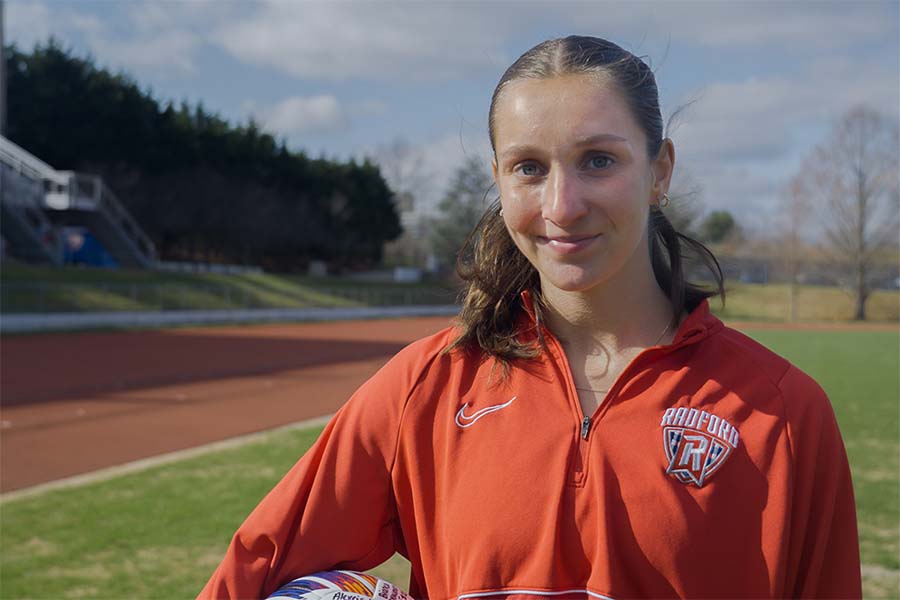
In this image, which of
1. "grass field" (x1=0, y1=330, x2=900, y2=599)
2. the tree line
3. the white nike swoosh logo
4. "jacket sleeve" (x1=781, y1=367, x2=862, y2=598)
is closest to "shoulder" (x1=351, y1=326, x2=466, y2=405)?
the white nike swoosh logo

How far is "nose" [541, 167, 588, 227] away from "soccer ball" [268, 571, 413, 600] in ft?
3.17

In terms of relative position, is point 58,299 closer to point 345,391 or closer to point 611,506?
point 345,391

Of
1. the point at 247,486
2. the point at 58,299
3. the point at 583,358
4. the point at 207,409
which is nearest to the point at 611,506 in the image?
the point at 583,358

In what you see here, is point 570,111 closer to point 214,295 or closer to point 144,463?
point 144,463

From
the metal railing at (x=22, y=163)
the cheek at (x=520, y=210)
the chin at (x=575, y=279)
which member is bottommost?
the chin at (x=575, y=279)

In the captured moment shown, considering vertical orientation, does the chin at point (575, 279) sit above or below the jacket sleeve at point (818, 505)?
above

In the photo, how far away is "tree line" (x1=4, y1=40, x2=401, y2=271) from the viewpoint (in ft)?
138

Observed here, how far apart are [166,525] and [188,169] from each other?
42473 millimetres

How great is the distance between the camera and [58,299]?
26375 millimetres

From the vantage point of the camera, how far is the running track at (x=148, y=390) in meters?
10.5

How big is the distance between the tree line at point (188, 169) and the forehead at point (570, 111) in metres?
44.2

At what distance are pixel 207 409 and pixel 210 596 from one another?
39.6 feet

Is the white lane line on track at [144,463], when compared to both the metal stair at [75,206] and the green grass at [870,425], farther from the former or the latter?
the metal stair at [75,206]

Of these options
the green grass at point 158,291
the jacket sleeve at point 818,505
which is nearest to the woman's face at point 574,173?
the jacket sleeve at point 818,505
